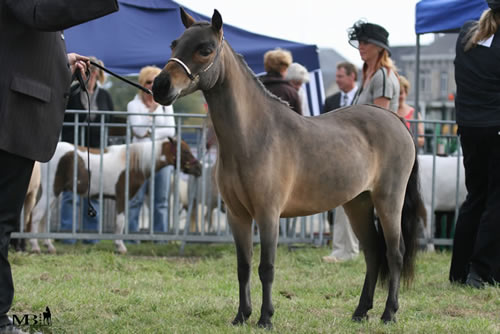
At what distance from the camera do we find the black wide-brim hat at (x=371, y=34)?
6570 mm

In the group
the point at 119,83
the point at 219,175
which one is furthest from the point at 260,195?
the point at 119,83

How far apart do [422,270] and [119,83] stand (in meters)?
10.9

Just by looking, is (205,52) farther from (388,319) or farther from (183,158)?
(183,158)

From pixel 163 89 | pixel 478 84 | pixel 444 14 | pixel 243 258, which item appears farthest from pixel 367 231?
pixel 444 14

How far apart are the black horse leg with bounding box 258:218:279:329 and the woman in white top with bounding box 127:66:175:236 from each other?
15.8 ft

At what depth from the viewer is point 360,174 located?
4559mm

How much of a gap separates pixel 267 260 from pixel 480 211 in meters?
2.77

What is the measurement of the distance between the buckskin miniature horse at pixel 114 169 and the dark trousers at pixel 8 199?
4614mm

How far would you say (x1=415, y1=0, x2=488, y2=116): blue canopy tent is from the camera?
29.9 feet

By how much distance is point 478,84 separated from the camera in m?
5.78

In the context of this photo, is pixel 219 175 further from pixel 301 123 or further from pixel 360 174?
pixel 360 174

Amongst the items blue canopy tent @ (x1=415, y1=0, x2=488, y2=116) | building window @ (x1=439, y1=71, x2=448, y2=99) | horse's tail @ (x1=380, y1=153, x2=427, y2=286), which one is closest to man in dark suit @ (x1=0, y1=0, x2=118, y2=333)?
horse's tail @ (x1=380, y1=153, x2=427, y2=286)

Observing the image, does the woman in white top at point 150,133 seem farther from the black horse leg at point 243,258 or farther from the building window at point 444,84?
the building window at point 444,84

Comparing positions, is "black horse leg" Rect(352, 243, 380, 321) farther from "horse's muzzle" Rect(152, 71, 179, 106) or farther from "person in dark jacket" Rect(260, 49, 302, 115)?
"person in dark jacket" Rect(260, 49, 302, 115)
